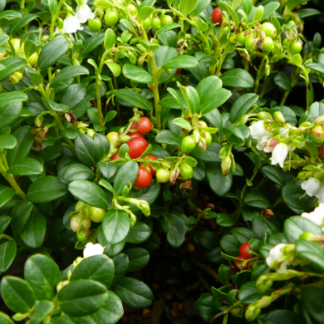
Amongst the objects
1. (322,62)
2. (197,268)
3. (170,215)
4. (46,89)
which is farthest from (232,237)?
(46,89)

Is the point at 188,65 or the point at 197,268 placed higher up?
the point at 188,65

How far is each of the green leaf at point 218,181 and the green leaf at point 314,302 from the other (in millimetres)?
414

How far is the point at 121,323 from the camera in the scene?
1409 millimetres

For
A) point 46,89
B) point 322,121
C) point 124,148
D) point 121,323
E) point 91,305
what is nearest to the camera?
point 91,305

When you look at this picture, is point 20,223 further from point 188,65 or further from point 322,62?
point 322,62

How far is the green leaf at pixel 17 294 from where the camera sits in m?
0.58

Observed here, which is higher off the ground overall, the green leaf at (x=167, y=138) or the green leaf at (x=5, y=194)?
the green leaf at (x=167, y=138)

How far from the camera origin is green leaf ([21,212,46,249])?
0.94m

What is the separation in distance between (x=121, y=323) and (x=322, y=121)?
1.16 m

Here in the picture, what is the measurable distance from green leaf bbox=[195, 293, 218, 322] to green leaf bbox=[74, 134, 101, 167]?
1.78ft

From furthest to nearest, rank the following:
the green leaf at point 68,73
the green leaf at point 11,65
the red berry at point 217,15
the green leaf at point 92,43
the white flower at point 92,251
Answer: the red berry at point 217,15, the green leaf at point 92,43, the green leaf at point 68,73, the green leaf at point 11,65, the white flower at point 92,251

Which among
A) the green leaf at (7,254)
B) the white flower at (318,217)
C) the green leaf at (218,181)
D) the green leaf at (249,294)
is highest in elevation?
the white flower at (318,217)

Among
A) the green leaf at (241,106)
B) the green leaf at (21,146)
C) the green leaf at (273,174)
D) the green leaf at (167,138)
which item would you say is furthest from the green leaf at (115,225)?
the green leaf at (273,174)

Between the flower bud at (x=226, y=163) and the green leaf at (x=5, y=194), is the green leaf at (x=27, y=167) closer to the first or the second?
the green leaf at (x=5, y=194)
